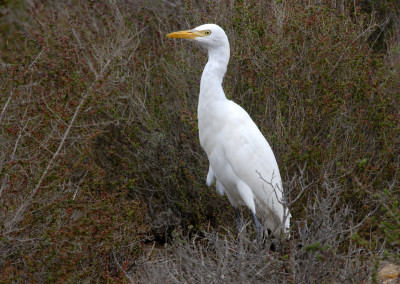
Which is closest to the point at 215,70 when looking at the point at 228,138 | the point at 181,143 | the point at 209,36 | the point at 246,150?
the point at 209,36

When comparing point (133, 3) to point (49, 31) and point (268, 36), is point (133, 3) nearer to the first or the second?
point (49, 31)

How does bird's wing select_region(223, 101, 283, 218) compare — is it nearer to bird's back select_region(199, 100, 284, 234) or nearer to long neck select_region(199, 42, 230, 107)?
bird's back select_region(199, 100, 284, 234)

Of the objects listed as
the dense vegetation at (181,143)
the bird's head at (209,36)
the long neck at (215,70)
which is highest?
the bird's head at (209,36)

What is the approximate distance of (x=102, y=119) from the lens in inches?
202

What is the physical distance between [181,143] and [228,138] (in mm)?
1092

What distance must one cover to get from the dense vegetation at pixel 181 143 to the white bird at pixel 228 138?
0.80 feet

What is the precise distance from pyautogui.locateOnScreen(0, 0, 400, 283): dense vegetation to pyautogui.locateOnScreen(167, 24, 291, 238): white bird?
0.80ft

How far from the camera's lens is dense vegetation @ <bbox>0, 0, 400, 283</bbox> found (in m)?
3.25

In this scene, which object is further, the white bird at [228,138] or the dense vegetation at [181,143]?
the white bird at [228,138]

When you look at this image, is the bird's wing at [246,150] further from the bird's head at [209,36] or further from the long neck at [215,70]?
the bird's head at [209,36]

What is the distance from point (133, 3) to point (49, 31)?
47.5 inches

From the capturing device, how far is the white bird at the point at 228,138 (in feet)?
12.9

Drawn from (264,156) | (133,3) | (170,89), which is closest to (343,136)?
(264,156)

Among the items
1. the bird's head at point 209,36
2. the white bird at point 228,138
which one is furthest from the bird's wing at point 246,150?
the bird's head at point 209,36
